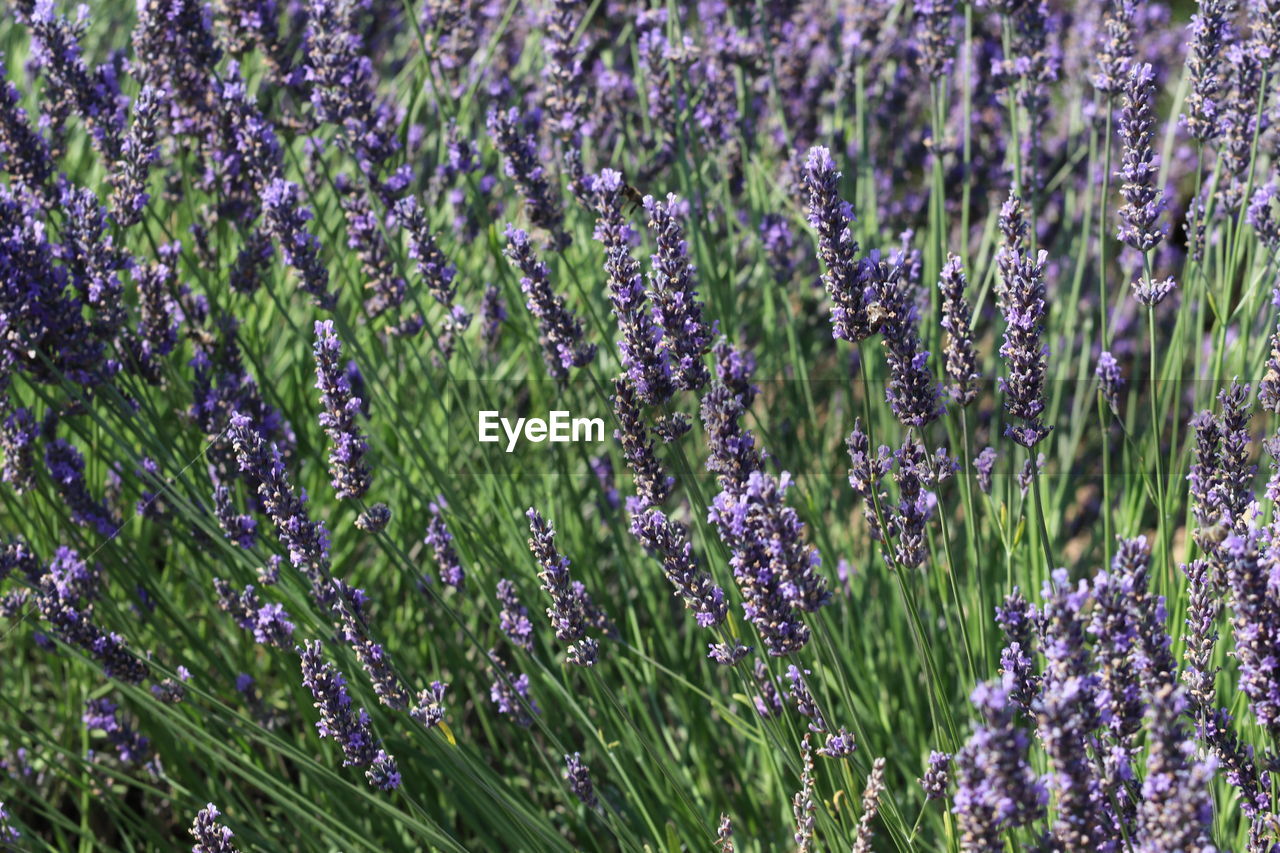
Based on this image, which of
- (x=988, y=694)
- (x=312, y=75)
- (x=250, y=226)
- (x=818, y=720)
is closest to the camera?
(x=988, y=694)

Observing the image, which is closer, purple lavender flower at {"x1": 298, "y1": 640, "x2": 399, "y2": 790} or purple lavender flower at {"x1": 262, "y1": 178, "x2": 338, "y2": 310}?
purple lavender flower at {"x1": 298, "y1": 640, "x2": 399, "y2": 790}

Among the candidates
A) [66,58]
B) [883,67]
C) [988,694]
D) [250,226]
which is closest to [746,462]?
[988,694]

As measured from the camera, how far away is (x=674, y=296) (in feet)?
5.84

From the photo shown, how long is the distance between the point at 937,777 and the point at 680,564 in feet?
1.70

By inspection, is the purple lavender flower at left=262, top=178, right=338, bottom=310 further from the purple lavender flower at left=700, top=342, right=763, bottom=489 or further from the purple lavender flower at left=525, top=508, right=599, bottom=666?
the purple lavender flower at left=700, top=342, right=763, bottom=489

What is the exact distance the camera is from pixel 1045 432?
1.82 m

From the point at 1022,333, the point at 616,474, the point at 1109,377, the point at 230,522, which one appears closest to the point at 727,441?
the point at 1022,333

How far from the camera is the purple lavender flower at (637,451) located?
1.82 meters

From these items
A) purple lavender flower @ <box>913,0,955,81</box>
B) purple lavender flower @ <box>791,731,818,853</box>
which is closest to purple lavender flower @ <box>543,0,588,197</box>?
purple lavender flower @ <box>913,0,955,81</box>

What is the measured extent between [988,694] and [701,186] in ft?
6.41

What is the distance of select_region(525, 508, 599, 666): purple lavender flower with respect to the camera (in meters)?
1.76

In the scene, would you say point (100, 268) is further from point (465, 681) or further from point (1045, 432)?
point (1045, 432)

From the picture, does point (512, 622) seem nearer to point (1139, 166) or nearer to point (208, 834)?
point (208, 834)

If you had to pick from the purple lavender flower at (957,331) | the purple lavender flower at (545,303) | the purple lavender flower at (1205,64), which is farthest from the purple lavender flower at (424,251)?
the purple lavender flower at (1205,64)
